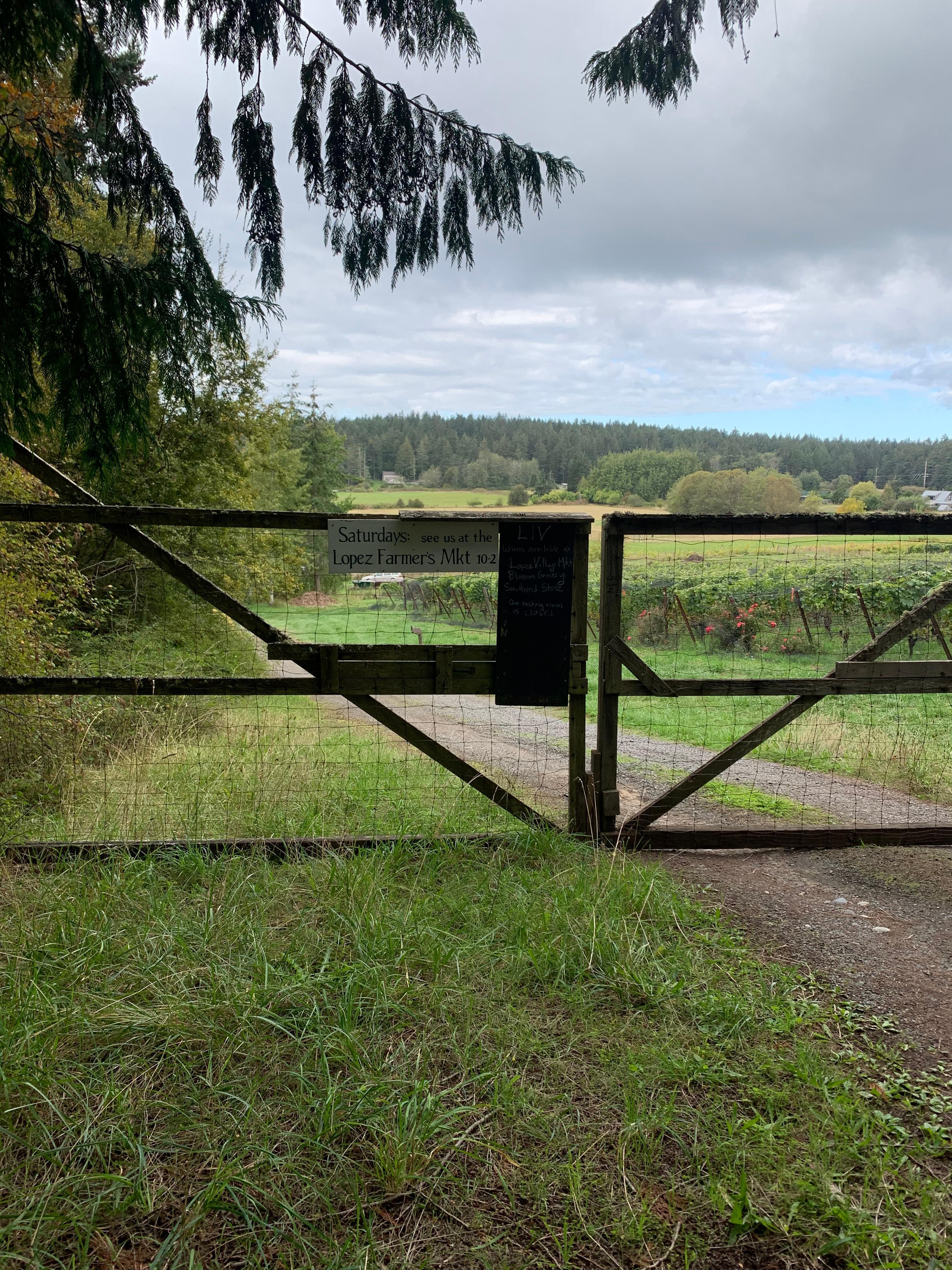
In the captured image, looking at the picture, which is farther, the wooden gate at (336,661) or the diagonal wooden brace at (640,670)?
the diagonal wooden brace at (640,670)

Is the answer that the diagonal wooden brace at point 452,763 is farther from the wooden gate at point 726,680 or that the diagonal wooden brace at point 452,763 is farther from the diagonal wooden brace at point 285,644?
the wooden gate at point 726,680

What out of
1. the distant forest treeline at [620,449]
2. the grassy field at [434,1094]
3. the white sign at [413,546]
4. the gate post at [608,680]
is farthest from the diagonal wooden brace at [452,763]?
the distant forest treeline at [620,449]

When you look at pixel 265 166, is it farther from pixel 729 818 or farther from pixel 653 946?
pixel 729 818

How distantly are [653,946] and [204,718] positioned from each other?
5.44 metres

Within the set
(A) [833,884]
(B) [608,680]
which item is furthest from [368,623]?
(A) [833,884]

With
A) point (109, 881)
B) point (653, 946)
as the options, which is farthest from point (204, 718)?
point (653, 946)

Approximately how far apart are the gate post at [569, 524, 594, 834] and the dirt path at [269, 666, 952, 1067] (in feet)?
1.59

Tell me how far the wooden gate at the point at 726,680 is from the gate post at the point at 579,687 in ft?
0.30

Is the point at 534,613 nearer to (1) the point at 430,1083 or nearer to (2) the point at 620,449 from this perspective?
(1) the point at 430,1083

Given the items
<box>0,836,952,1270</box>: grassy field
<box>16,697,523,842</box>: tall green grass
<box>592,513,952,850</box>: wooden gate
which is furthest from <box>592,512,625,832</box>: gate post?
<box>0,836,952,1270</box>: grassy field

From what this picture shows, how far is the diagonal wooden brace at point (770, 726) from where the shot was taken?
455 cm

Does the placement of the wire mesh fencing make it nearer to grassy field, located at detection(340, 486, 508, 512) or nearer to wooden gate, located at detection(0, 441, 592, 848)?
wooden gate, located at detection(0, 441, 592, 848)

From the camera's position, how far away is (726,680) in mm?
4570

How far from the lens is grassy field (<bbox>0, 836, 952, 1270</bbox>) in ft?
6.46
